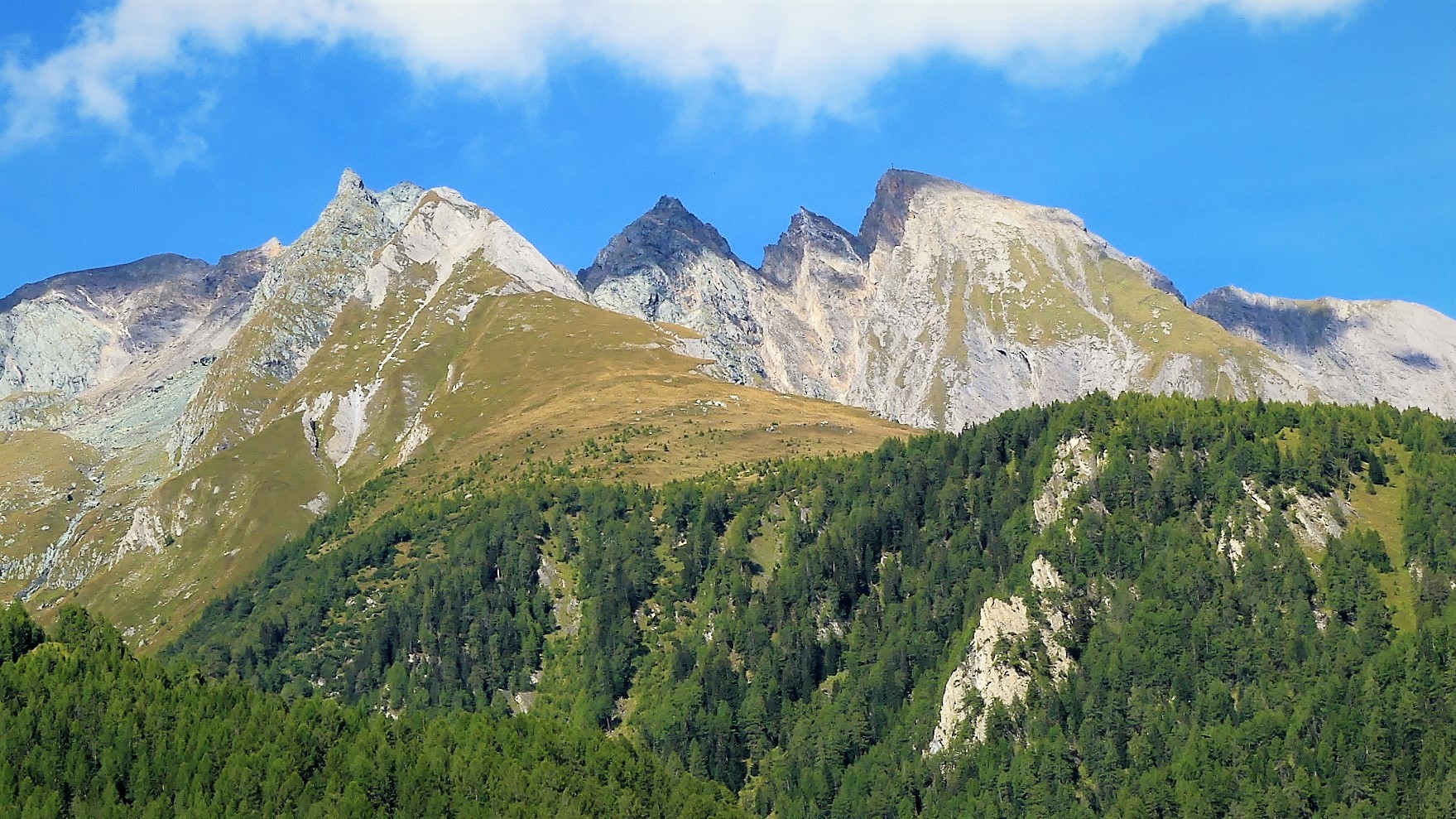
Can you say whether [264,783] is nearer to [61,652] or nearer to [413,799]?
[413,799]

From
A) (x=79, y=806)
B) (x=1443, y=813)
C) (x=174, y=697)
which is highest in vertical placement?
(x=1443, y=813)

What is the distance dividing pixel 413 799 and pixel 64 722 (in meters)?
34.2

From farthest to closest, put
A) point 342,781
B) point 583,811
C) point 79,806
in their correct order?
point 583,811 < point 342,781 < point 79,806

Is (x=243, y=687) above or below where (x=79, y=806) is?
above

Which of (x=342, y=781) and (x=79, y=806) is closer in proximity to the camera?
(x=79, y=806)

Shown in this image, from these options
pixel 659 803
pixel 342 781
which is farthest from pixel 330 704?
pixel 659 803

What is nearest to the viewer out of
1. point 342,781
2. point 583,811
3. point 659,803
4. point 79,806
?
point 79,806

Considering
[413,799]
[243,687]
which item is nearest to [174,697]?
[243,687]

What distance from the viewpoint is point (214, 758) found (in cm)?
17200

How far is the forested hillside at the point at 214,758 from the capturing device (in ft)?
543

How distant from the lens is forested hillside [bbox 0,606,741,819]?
16538 cm

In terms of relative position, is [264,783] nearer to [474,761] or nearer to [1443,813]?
[474,761]

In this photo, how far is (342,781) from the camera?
570ft

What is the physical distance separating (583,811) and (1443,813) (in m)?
96.0
